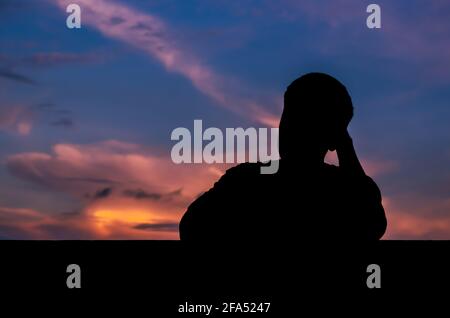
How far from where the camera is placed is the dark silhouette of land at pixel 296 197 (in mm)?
2562

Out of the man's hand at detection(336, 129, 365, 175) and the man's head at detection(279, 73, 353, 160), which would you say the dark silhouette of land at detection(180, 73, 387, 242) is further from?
the man's hand at detection(336, 129, 365, 175)

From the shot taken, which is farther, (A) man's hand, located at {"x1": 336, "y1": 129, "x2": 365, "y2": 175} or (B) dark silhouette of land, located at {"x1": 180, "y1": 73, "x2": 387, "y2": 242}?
(A) man's hand, located at {"x1": 336, "y1": 129, "x2": 365, "y2": 175}

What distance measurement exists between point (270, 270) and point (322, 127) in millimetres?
717

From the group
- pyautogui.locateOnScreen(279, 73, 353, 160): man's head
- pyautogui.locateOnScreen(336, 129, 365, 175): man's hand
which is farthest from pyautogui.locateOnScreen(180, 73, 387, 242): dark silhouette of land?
pyautogui.locateOnScreen(336, 129, 365, 175): man's hand

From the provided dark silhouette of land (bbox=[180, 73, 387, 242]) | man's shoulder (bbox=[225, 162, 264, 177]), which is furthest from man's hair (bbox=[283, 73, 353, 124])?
man's shoulder (bbox=[225, 162, 264, 177])

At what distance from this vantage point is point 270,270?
8.65 feet

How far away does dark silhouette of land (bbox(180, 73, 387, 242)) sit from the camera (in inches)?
101

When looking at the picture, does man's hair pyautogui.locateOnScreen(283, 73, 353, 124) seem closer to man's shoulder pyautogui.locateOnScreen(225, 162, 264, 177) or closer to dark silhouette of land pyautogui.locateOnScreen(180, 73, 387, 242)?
dark silhouette of land pyautogui.locateOnScreen(180, 73, 387, 242)

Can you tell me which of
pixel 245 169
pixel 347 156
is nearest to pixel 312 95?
pixel 245 169

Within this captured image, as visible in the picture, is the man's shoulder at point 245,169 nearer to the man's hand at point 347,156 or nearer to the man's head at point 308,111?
the man's head at point 308,111

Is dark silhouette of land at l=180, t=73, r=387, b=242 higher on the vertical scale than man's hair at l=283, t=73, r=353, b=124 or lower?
lower

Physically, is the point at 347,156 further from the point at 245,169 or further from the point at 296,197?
the point at 245,169
